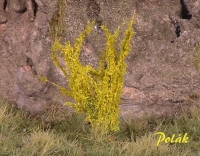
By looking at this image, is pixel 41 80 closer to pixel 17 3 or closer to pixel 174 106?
pixel 17 3

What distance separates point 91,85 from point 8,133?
925 mm

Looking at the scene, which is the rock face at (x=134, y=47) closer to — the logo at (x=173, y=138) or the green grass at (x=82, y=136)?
the green grass at (x=82, y=136)

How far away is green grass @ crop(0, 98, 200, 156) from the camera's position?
392cm

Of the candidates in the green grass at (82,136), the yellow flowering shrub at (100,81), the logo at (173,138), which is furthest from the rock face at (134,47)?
the logo at (173,138)

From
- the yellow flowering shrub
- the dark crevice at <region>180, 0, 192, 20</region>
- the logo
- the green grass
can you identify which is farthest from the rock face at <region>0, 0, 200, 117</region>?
the logo

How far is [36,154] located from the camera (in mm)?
3854

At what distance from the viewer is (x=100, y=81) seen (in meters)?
4.47

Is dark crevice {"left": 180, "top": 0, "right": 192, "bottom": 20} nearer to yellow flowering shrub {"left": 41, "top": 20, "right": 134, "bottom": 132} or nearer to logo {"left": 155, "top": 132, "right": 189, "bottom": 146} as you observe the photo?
yellow flowering shrub {"left": 41, "top": 20, "right": 134, "bottom": 132}

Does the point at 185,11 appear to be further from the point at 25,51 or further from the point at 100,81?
the point at 25,51

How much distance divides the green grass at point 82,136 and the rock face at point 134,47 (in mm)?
200

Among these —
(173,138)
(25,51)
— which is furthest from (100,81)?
(25,51)

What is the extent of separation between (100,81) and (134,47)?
24.9 inches

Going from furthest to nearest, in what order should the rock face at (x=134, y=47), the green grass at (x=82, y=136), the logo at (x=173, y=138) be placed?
the rock face at (x=134, y=47) → the logo at (x=173, y=138) → the green grass at (x=82, y=136)

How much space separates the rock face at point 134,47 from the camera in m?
4.86
